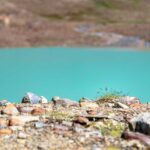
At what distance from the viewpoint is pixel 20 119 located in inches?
339

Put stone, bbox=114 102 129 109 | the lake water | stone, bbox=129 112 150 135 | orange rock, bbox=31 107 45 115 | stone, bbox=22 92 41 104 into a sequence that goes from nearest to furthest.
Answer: stone, bbox=129 112 150 135, orange rock, bbox=31 107 45 115, stone, bbox=114 102 129 109, stone, bbox=22 92 41 104, the lake water

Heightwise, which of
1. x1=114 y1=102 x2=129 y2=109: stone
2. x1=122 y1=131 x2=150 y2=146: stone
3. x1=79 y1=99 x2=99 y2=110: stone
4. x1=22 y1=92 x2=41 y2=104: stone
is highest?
x1=22 y1=92 x2=41 y2=104: stone

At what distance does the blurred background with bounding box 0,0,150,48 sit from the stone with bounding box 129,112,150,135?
61.6 m

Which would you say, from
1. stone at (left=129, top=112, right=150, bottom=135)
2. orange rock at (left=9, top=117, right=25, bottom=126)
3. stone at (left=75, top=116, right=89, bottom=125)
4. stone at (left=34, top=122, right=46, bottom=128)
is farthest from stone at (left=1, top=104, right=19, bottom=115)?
stone at (left=129, top=112, right=150, bottom=135)

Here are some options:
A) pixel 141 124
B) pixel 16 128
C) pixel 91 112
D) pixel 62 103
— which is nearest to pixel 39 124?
pixel 16 128

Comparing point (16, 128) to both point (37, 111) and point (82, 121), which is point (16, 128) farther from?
point (37, 111)

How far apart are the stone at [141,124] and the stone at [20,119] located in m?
1.71

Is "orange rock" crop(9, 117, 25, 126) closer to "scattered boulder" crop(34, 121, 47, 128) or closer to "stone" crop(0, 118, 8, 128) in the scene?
"stone" crop(0, 118, 8, 128)

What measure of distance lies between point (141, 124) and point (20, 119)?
80.2 inches

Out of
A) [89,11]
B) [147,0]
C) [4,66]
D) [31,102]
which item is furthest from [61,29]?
[31,102]

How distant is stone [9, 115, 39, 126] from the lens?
332 inches

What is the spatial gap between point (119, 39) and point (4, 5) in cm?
3385

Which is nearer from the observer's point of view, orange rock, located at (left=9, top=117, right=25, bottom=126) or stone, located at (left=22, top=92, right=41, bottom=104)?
orange rock, located at (left=9, top=117, right=25, bottom=126)

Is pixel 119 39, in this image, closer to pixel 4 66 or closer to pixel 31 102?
pixel 4 66
